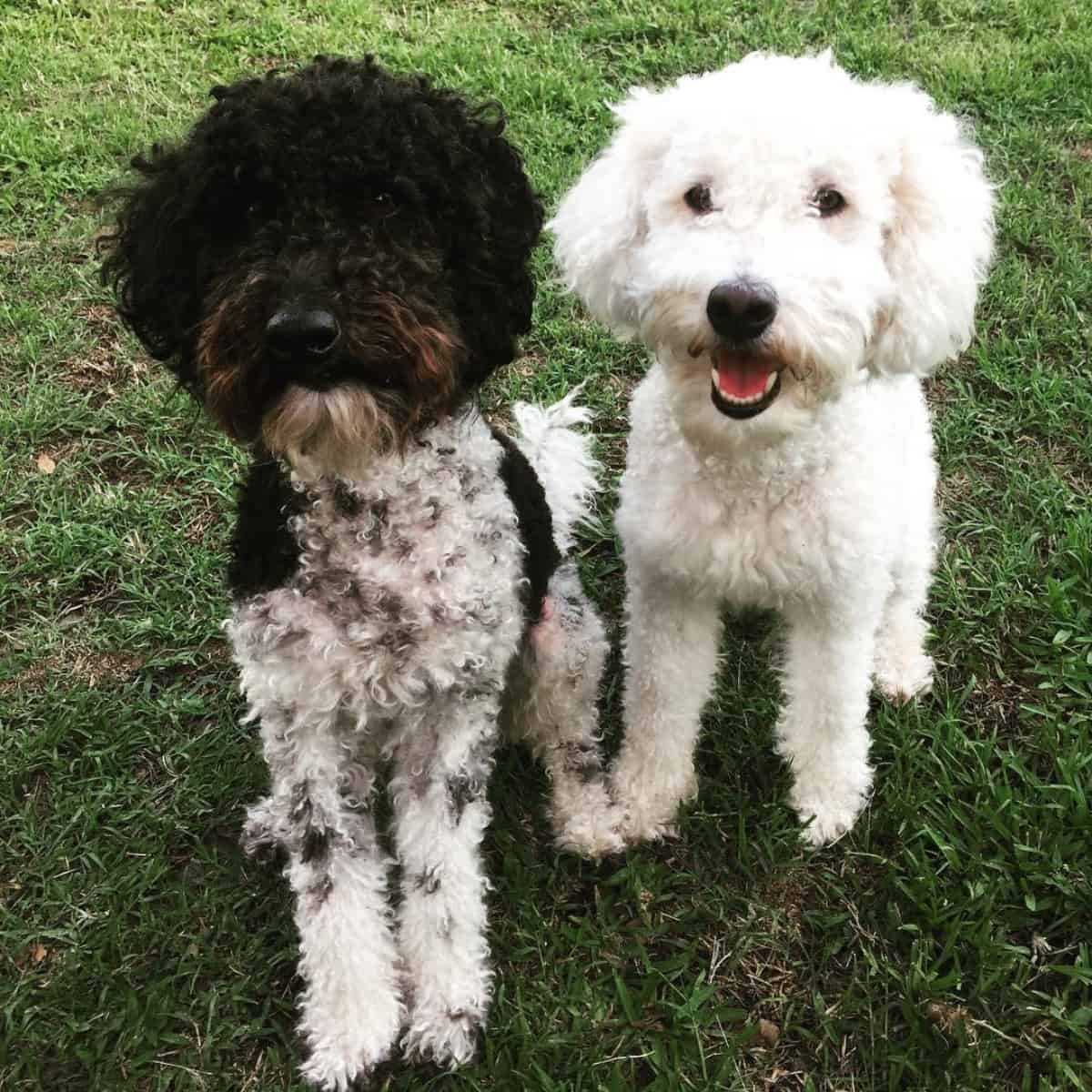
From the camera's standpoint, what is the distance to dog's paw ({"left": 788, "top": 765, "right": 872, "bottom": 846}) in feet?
8.30

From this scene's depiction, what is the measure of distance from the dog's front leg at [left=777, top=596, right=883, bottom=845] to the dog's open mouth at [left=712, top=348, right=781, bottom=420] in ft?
2.29

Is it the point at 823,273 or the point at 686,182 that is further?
the point at 686,182

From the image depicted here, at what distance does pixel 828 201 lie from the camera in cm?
193

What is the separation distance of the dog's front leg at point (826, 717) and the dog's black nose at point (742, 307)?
87 cm

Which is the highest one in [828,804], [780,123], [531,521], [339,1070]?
[780,123]

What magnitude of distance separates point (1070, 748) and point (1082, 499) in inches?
40.2

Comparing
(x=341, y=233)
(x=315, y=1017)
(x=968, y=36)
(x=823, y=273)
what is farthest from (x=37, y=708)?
(x=968, y=36)

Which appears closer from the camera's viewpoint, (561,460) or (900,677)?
(900,677)

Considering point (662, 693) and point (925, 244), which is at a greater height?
point (925, 244)

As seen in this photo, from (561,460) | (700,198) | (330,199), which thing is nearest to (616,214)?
(700,198)

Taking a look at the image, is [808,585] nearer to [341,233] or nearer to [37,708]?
[341,233]

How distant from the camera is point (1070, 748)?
258cm

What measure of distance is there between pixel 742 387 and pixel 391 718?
1.02 metres

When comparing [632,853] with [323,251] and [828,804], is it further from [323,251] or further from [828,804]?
[323,251]
